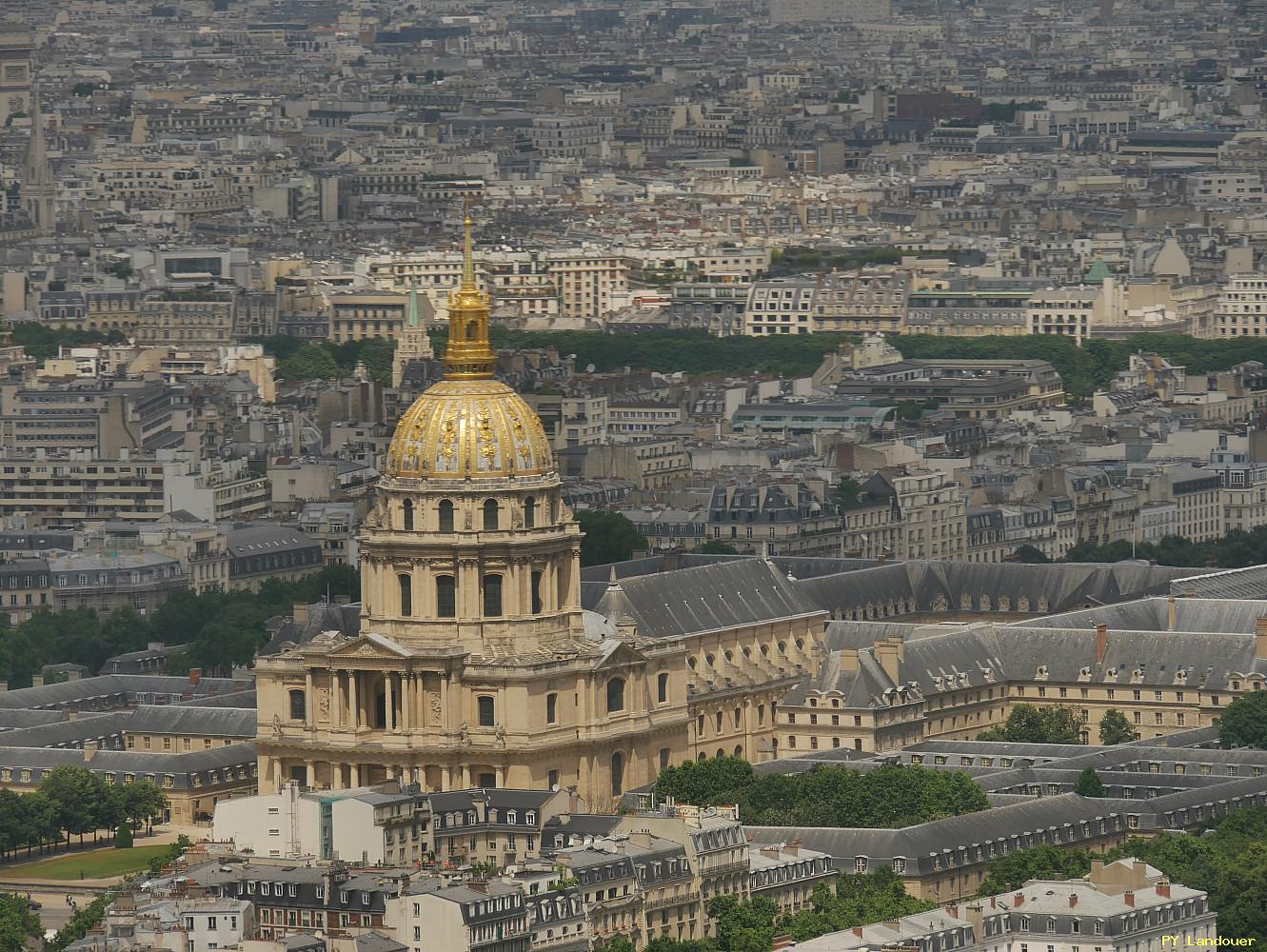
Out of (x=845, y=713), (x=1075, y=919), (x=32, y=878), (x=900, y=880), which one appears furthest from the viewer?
(x=845, y=713)

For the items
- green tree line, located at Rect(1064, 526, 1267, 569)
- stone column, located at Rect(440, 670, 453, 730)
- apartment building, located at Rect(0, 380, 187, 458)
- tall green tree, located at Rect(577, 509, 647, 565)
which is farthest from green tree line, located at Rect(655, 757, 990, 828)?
apartment building, located at Rect(0, 380, 187, 458)

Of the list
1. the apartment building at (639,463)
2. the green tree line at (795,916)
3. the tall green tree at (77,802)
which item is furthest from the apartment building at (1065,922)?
the apartment building at (639,463)

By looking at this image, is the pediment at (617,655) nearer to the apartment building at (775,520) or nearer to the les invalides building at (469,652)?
the les invalides building at (469,652)

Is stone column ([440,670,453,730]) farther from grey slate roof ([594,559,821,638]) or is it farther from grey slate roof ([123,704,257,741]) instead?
grey slate roof ([123,704,257,741])

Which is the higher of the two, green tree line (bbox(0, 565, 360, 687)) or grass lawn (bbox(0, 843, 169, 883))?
grass lawn (bbox(0, 843, 169, 883))

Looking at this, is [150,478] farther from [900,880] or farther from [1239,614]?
[900,880]

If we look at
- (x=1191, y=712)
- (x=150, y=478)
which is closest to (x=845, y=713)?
(x=1191, y=712)
